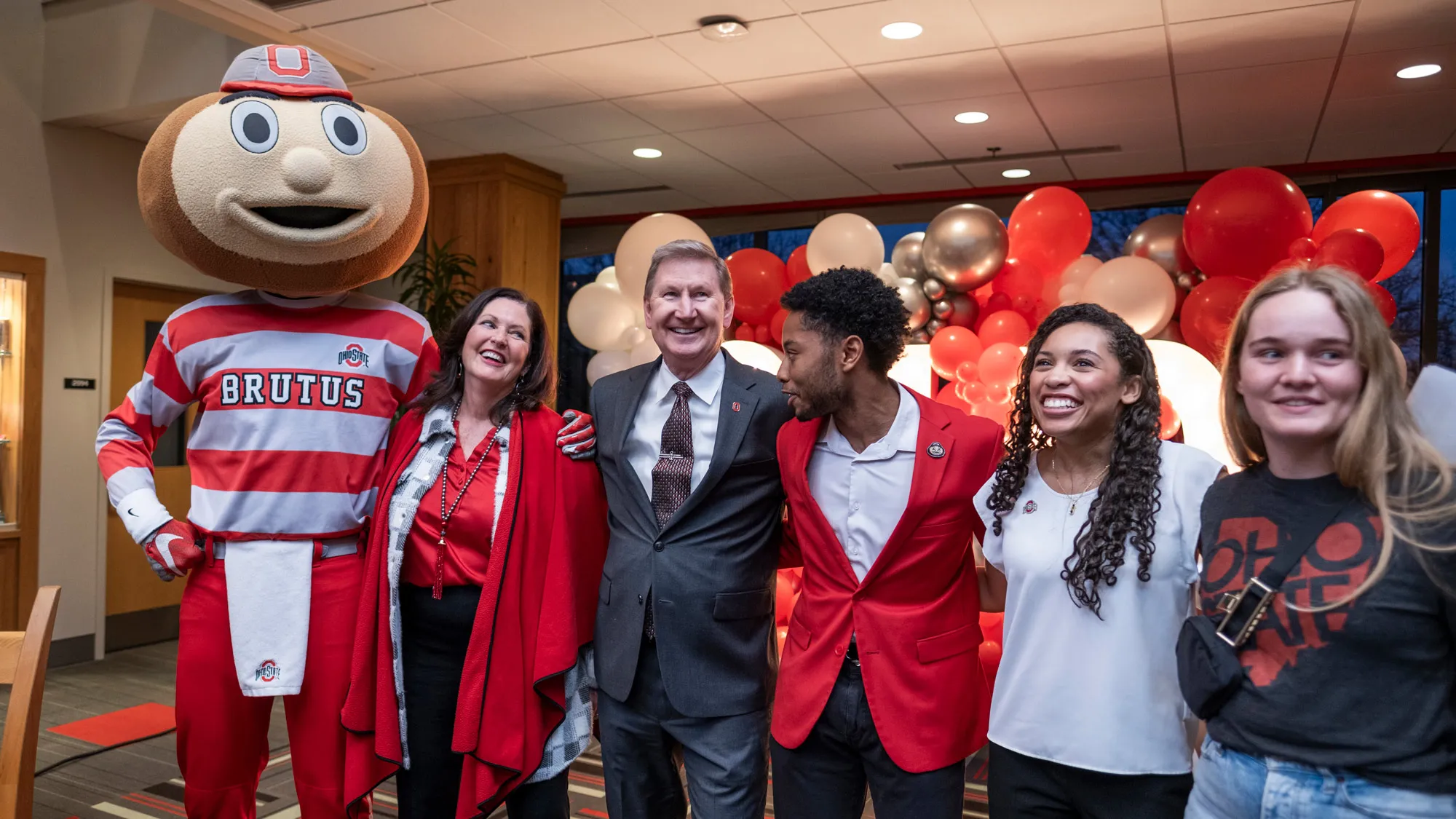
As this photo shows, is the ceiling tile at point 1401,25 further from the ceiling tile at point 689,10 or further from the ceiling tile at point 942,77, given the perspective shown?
the ceiling tile at point 689,10

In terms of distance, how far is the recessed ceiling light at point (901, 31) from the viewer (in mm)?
3693

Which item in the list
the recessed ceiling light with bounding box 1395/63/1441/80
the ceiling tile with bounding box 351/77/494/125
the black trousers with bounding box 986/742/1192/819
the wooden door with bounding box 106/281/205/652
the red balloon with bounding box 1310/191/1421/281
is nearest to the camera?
the black trousers with bounding box 986/742/1192/819

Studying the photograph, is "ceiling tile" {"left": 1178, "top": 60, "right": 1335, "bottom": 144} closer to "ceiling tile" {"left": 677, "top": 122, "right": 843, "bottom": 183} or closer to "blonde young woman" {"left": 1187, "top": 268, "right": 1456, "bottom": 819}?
"ceiling tile" {"left": 677, "top": 122, "right": 843, "bottom": 183}

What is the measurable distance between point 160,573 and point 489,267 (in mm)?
3892

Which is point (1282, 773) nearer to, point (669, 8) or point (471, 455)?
point (471, 455)

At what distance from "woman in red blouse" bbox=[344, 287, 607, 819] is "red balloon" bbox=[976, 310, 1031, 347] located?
2221 millimetres

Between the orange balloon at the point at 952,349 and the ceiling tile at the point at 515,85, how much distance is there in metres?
1.93

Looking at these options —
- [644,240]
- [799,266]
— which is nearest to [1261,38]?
[799,266]

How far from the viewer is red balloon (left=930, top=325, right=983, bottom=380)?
380 centimetres

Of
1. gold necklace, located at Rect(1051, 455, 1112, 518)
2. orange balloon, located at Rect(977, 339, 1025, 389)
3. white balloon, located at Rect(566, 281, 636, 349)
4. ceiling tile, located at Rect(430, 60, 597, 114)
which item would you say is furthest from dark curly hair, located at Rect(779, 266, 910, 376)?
white balloon, located at Rect(566, 281, 636, 349)

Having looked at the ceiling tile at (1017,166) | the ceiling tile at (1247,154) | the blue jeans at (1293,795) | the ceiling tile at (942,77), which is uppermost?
the ceiling tile at (1017,166)

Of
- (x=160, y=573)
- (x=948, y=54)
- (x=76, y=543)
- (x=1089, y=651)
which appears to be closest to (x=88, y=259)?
(x=76, y=543)

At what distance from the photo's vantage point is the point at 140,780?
344 centimetres

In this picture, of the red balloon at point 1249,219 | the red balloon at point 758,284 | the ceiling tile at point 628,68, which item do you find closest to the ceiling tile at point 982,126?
the red balloon at point 758,284
